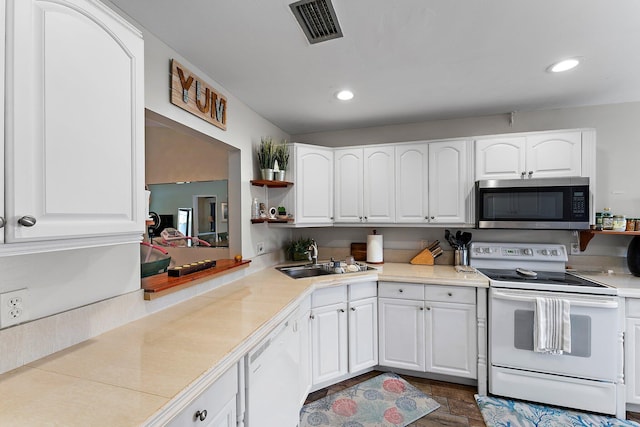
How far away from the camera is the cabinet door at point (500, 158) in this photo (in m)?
2.50

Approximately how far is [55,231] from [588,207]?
3249mm

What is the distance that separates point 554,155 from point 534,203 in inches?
17.6

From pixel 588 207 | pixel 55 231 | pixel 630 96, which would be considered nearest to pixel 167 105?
pixel 55 231

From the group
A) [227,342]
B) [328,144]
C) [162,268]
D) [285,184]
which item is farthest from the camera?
[328,144]

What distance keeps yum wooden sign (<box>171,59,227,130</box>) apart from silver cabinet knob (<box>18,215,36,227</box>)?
112 centimetres

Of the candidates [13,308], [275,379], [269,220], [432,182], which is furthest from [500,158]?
[13,308]

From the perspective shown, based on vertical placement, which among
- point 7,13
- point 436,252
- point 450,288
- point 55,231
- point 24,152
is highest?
point 7,13

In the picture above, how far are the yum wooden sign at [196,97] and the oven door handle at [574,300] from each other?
2.46 m

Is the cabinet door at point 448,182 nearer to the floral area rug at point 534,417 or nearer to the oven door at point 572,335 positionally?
the oven door at point 572,335

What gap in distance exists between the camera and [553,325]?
2021 millimetres

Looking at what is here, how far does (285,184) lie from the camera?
2730 millimetres

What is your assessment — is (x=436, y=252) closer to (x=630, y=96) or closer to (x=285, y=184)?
(x=285, y=184)

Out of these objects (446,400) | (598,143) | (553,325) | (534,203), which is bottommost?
(446,400)

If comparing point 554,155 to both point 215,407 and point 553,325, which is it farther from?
point 215,407
